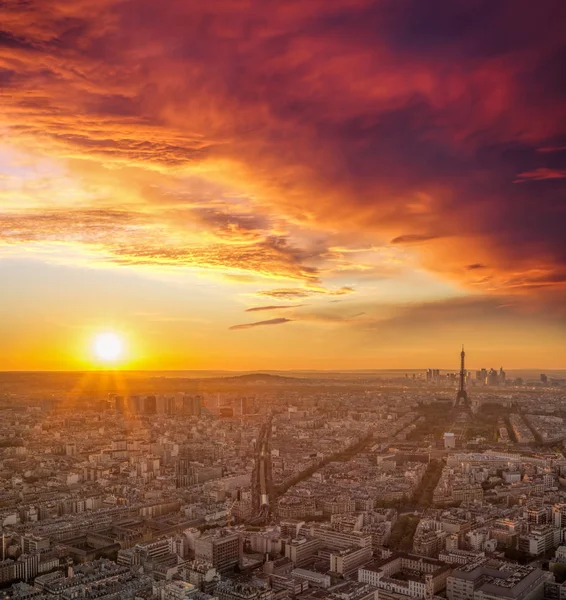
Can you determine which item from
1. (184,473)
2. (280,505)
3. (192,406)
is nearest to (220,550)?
(280,505)

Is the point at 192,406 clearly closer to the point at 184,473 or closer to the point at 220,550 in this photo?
the point at 184,473

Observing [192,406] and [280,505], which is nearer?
[280,505]

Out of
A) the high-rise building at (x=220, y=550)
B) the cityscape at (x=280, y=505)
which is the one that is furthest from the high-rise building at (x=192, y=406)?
the high-rise building at (x=220, y=550)

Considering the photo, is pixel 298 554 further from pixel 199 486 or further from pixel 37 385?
pixel 37 385

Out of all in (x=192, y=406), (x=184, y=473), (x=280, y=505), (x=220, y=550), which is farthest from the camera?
(x=192, y=406)

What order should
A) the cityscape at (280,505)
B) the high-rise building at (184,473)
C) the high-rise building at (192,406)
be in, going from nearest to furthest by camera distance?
1. the cityscape at (280,505)
2. the high-rise building at (184,473)
3. the high-rise building at (192,406)

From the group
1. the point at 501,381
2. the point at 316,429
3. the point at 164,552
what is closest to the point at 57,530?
the point at 164,552

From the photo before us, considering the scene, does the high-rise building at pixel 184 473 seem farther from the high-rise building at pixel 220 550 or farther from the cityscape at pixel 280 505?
the high-rise building at pixel 220 550

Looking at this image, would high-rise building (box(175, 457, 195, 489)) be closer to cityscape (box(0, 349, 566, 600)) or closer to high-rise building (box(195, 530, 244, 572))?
cityscape (box(0, 349, 566, 600))

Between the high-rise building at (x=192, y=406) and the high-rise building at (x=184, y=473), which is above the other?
the high-rise building at (x=192, y=406)

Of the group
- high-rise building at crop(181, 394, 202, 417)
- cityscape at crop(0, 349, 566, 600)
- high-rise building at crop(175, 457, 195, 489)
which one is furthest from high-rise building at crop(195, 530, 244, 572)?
high-rise building at crop(181, 394, 202, 417)

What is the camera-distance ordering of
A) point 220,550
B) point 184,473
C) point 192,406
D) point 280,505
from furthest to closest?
point 192,406, point 184,473, point 280,505, point 220,550
